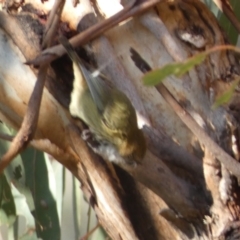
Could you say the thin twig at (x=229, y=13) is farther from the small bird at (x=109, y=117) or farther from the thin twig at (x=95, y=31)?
the small bird at (x=109, y=117)

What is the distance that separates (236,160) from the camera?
529 millimetres

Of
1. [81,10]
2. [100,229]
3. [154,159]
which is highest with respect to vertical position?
[81,10]

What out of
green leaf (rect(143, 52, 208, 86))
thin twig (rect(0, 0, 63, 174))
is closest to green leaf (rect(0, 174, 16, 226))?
thin twig (rect(0, 0, 63, 174))

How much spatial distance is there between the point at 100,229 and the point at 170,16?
561mm

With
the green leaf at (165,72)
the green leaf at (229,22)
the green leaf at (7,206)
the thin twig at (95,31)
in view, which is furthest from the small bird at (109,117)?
the green leaf at (7,206)

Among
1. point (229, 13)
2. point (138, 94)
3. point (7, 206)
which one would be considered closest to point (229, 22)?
point (229, 13)

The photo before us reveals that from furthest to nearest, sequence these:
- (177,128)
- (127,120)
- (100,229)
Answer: (100,229) < (177,128) < (127,120)

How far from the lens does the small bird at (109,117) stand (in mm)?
504

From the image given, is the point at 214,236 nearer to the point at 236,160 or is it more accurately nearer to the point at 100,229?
the point at 236,160

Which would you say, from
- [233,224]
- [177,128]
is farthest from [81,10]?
[233,224]

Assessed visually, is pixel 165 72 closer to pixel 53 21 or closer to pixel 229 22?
pixel 53 21

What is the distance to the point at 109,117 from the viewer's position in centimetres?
50

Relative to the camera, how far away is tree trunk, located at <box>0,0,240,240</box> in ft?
1.92

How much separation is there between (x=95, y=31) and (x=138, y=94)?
0.09 metres
